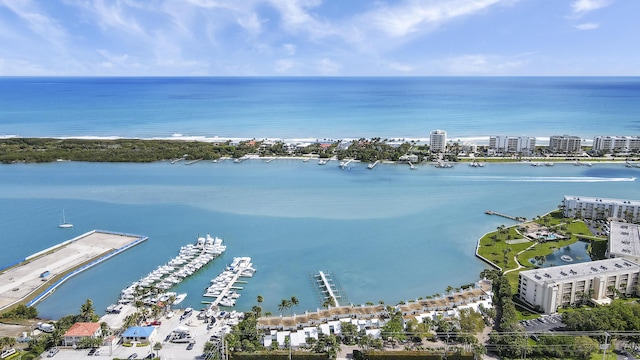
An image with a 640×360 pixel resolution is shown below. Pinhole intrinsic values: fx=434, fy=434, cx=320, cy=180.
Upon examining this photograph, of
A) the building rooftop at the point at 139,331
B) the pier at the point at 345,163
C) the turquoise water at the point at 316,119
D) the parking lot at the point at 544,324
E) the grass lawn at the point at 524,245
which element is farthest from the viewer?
the turquoise water at the point at 316,119

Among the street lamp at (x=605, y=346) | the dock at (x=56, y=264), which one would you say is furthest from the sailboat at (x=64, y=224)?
the street lamp at (x=605, y=346)

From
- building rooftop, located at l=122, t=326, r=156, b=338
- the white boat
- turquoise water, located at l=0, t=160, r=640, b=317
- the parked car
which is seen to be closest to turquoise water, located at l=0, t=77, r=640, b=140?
turquoise water, located at l=0, t=160, r=640, b=317

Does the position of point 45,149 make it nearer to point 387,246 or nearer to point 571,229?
point 387,246

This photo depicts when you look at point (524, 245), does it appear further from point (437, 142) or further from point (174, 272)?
point (437, 142)

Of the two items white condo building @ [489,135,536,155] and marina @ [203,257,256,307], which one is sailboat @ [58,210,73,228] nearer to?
marina @ [203,257,256,307]

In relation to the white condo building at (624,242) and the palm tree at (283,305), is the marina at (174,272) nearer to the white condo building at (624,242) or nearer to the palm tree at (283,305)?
the palm tree at (283,305)

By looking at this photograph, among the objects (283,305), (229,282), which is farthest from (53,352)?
(283,305)

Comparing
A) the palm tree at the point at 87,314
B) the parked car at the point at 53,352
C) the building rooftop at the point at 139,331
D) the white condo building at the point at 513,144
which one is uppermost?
the white condo building at the point at 513,144
